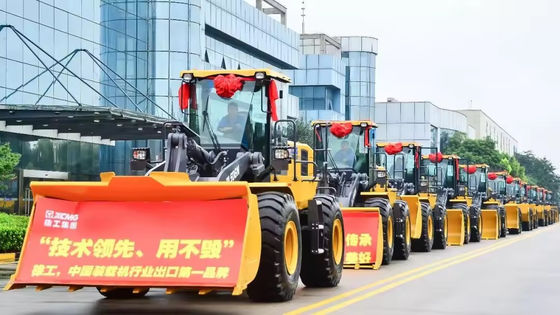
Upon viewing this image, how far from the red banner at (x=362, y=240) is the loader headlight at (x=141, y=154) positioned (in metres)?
7.02

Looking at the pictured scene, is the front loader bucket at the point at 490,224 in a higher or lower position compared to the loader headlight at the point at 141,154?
lower

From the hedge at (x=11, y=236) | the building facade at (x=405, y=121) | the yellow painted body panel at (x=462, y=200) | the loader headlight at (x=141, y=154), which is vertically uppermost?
the building facade at (x=405, y=121)

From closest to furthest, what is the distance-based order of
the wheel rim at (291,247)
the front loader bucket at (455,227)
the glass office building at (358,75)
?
the wheel rim at (291,247)
the front loader bucket at (455,227)
the glass office building at (358,75)

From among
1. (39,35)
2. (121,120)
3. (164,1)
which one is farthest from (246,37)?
(121,120)

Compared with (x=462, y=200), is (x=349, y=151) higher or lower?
higher

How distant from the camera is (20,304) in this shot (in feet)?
45.0

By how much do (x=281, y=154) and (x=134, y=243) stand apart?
2.83 meters

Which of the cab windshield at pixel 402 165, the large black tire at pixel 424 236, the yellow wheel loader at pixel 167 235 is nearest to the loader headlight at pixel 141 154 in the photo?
the yellow wheel loader at pixel 167 235

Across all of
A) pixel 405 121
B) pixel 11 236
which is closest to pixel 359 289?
pixel 11 236

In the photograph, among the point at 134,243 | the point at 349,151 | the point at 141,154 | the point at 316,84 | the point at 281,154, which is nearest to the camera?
the point at 134,243

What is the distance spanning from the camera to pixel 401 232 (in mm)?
23844

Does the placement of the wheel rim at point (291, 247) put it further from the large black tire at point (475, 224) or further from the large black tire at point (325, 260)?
the large black tire at point (475, 224)

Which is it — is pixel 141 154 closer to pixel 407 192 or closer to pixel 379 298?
pixel 379 298

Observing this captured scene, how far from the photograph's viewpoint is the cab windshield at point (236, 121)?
15039 millimetres
